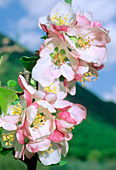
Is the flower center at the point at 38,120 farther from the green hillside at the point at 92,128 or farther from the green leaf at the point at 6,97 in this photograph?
the green hillside at the point at 92,128

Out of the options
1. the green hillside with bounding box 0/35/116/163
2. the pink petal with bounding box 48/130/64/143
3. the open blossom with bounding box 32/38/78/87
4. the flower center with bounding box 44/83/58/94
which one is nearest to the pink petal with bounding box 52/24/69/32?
the open blossom with bounding box 32/38/78/87

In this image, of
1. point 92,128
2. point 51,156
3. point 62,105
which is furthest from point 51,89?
point 92,128

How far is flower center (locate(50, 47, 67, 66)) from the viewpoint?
1.96ft

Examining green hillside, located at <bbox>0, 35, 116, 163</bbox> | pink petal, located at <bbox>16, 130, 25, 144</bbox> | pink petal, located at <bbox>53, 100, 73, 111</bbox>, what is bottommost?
green hillside, located at <bbox>0, 35, 116, 163</bbox>

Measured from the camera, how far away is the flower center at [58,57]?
60cm

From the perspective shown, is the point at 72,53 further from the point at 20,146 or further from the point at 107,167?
the point at 107,167

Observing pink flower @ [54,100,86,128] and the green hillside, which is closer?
pink flower @ [54,100,86,128]

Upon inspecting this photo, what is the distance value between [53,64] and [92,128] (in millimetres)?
4708

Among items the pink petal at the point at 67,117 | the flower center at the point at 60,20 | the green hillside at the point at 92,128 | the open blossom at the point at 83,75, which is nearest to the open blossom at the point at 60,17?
the flower center at the point at 60,20

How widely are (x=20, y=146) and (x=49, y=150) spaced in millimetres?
72

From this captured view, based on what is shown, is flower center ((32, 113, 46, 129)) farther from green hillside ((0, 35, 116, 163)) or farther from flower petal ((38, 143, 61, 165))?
green hillside ((0, 35, 116, 163))

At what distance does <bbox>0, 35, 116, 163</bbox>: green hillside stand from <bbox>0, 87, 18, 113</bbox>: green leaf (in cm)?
296

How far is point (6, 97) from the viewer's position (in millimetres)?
555

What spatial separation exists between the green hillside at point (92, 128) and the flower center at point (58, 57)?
292cm
